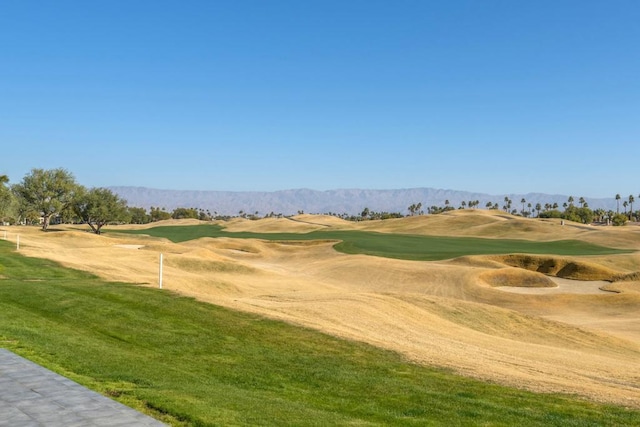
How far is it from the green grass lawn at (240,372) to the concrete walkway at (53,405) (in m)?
0.73

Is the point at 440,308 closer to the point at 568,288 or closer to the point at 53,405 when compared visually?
the point at 53,405

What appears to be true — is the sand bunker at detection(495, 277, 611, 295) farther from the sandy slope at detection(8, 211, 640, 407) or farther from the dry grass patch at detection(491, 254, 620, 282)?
the dry grass patch at detection(491, 254, 620, 282)

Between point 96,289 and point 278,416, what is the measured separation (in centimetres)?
1836

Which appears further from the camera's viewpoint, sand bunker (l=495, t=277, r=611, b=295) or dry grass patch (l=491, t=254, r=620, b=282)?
dry grass patch (l=491, t=254, r=620, b=282)

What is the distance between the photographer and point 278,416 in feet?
34.3

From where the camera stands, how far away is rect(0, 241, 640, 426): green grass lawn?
1112 centimetres

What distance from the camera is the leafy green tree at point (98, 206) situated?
357 feet

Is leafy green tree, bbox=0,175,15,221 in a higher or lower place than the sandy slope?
higher

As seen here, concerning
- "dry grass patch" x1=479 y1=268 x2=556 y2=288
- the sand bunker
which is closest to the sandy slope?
"dry grass patch" x1=479 y1=268 x2=556 y2=288

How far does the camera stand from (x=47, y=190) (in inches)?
4225

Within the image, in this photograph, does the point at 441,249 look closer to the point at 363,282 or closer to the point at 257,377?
the point at 363,282

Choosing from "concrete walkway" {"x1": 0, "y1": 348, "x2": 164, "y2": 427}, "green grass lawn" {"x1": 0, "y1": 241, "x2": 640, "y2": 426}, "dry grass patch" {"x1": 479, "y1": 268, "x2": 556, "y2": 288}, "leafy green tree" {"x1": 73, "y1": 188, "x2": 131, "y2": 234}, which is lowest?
"dry grass patch" {"x1": 479, "y1": 268, "x2": 556, "y2": 288}

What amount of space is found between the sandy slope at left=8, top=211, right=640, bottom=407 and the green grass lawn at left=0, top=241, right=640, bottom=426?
76.8 inches

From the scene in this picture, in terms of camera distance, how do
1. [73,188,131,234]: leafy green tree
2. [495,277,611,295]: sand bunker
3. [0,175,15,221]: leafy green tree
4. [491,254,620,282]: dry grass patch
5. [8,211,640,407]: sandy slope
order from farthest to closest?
[73,188,131,234]: leafy green tree
[0,175,15,221]: leafy green tree
[491,254,620,282]: dry grass patch
[495,277,611,295]: sand bunker
[8,211,640,407]: sandy slope
